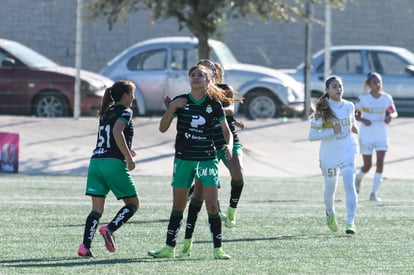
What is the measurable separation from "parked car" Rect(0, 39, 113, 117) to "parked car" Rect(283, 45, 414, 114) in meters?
5.09

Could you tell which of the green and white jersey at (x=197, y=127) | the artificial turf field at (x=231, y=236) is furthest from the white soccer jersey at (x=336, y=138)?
the green and white jersey at (x=197, y=127)

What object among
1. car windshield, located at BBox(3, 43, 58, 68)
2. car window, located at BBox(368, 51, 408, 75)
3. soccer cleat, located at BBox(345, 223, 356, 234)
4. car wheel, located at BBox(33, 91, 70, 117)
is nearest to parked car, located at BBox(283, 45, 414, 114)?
car window, located at BBox(368, 51, 408, 75)

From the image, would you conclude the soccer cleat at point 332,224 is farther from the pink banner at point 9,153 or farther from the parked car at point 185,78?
the parked car at point 185,78

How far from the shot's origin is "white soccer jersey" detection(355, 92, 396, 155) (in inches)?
667

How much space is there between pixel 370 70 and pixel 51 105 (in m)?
7.46

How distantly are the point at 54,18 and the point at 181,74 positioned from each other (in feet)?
22.1

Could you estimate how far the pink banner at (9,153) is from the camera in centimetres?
2031

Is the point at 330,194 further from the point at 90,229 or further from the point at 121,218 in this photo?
the point at 90,229

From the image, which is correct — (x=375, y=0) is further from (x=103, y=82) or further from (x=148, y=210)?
(x=148, y=210)

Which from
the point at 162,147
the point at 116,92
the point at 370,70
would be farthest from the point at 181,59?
the point at 116,92

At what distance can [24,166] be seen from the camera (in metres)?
21.2

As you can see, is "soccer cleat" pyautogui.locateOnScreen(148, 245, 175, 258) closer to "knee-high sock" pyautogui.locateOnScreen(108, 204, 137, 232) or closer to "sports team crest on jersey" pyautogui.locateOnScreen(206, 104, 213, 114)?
"knee-high sock" pyautogui.locateOnScreen(108, 204, 137, 232)

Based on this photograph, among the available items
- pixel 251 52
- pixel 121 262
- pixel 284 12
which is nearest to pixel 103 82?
pixel 284 12

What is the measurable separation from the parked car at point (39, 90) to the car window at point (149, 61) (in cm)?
140
